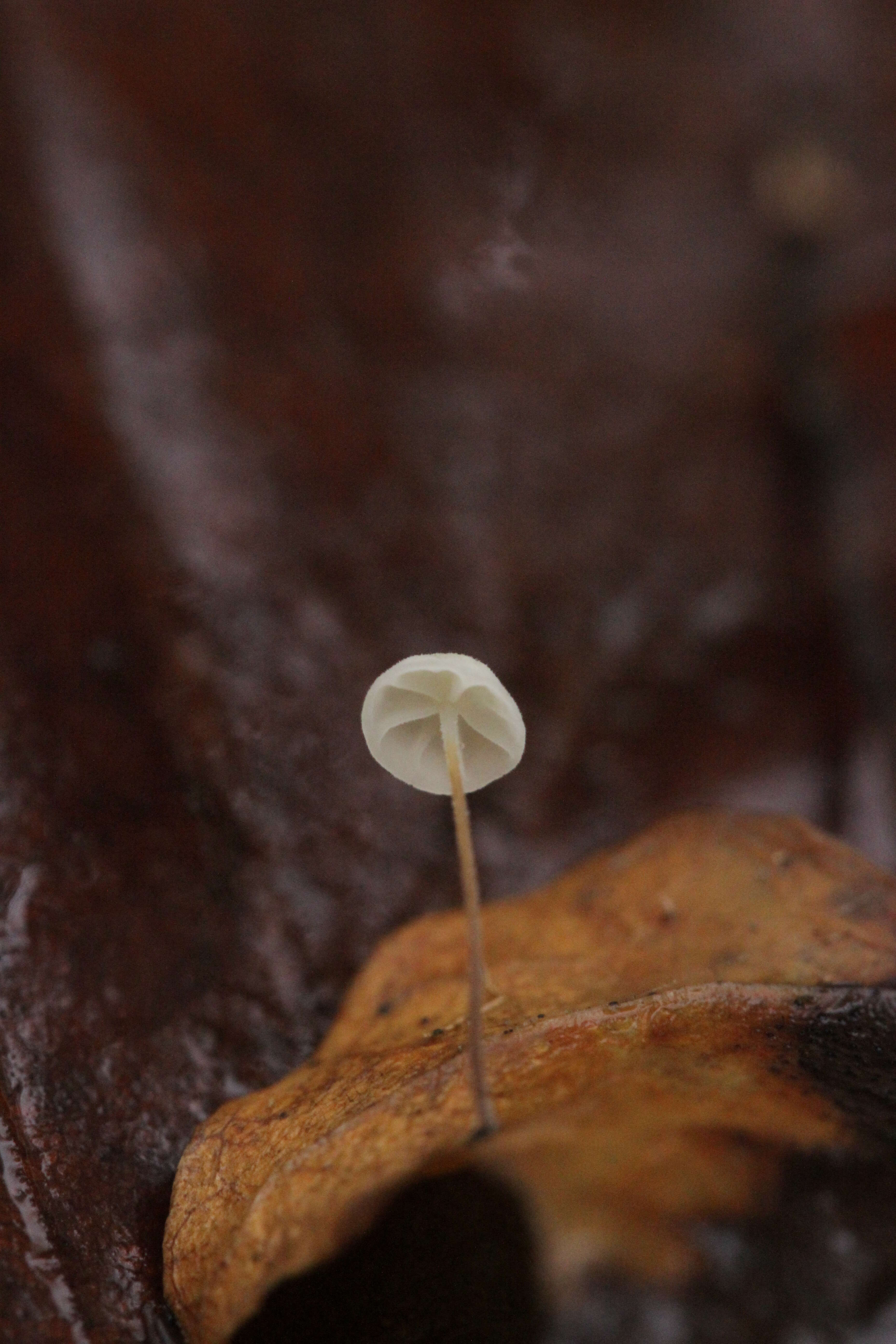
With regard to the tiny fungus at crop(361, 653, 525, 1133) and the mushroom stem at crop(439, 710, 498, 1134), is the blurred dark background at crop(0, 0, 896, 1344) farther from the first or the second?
the mushroom stem at crop(439, 710, 498, 1134)

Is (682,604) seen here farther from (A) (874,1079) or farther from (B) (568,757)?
(A) (874,1079)

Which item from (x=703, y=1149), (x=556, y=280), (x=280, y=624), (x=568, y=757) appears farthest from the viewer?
(x=556, y=280)

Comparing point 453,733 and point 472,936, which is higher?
point 453,733

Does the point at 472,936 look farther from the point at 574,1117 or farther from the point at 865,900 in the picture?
the point at 865,900

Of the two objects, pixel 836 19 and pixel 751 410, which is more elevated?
pixel 836 19

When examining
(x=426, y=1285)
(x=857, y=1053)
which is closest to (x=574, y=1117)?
(x=426, y=1285)

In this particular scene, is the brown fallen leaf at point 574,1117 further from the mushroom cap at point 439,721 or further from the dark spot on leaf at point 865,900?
the mushroom cap at point 439,721

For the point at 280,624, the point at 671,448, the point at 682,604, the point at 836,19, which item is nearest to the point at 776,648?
the point at 682,604
